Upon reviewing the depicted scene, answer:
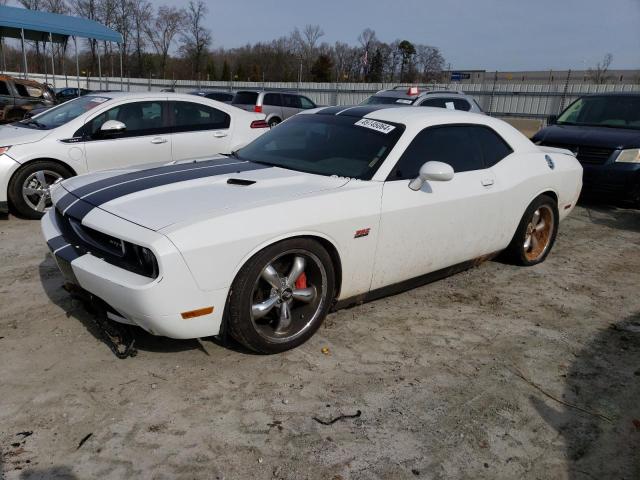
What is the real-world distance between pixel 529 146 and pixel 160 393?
4.02 m

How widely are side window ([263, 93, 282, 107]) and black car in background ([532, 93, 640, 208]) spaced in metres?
9.67

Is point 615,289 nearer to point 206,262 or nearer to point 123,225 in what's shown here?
point 206,262

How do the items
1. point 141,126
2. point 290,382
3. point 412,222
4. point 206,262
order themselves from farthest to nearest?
point 141,126, point 412,222, point 290,382, point 206,262

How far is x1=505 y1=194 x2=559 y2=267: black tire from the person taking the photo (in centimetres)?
503

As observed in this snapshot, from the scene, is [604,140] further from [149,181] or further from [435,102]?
[149,181]

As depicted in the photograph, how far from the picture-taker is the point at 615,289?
16.1ft

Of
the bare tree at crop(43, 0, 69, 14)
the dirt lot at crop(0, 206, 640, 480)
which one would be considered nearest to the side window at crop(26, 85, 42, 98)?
the dirt lot at crop(0, 206, 640, 480)

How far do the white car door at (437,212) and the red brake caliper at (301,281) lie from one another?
1.81 ft

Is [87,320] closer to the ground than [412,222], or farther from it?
closer to the ground

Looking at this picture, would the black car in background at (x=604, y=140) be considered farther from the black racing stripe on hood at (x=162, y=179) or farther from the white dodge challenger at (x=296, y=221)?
the black racing stripe on hood at (x=162, y=179)

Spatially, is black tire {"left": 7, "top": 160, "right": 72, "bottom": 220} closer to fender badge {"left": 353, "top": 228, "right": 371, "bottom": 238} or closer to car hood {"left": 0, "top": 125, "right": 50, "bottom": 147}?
car hood {"left": 0, "top": 125, "right": 50, "bottom": 147}

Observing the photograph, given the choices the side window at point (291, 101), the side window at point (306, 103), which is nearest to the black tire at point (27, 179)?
the side window at point (291, 101)

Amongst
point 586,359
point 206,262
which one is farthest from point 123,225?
point 586,359

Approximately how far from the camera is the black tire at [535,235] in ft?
16.5
